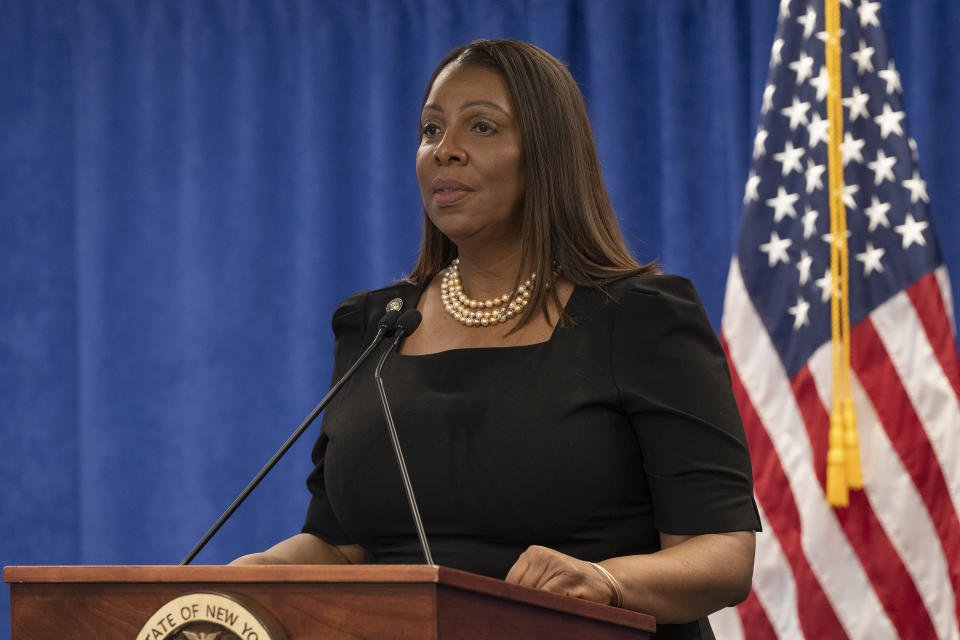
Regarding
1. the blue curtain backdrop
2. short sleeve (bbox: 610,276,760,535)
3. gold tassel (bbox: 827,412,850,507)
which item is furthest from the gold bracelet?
the blue curtain backdrop

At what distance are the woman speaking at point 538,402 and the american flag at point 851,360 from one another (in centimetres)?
121

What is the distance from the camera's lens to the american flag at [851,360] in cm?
268

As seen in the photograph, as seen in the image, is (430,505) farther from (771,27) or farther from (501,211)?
(771,27)

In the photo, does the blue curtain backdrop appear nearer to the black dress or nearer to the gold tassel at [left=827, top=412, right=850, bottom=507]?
the gold tassel at [left=827, top=412, right=850, bottom=507]

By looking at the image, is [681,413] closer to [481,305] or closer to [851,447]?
[481,305]

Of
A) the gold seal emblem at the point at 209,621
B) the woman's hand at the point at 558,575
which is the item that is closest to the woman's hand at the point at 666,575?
the woman's hand at the point at 558,575

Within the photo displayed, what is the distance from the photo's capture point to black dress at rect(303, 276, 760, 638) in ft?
4.89

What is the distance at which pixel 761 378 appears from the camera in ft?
9.24

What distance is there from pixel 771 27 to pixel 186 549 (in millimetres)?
2353

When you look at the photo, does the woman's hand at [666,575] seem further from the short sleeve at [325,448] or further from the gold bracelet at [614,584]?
the short sleeve at [325,448]

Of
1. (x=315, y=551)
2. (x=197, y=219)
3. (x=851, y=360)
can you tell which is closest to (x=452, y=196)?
(x=315, y=551)

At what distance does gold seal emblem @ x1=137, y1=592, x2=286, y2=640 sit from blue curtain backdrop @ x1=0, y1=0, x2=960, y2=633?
2.51 metres

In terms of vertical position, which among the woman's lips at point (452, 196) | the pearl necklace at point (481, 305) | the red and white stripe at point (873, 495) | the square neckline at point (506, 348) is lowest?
the red and white stripe at point (873, 495)

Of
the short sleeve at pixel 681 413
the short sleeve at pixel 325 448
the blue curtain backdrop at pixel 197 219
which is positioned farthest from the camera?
the blue curtain backdrop at pixel 197 219
